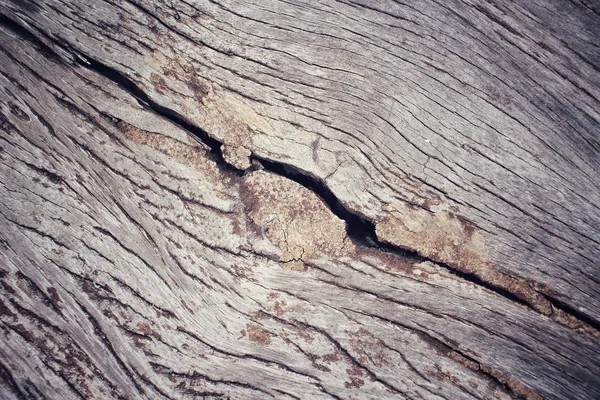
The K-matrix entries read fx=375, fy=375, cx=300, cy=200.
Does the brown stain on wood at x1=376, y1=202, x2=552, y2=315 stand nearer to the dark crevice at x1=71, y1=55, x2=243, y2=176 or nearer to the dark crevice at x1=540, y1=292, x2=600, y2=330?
the dark crevice at x1=540, y1=292, x2=600, y2=330

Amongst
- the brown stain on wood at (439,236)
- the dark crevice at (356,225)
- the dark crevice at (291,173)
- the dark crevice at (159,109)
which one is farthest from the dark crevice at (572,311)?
the dark crevice at (159,109)

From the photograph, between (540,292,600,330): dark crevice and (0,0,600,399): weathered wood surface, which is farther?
(540,292,600,330): dark crevice

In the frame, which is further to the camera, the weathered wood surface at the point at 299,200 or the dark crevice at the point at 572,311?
the dark crevice at the point at 572,311

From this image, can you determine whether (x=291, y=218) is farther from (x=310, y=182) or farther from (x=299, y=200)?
(x=310, y=182)

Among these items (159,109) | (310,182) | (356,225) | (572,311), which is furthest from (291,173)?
(572,311)

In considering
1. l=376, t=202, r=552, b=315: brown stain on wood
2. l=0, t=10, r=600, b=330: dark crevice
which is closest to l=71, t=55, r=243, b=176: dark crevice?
l=0, t=10, r=600, b=330: dark crevice

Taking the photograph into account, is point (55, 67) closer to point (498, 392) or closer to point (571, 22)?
point (571, 22)

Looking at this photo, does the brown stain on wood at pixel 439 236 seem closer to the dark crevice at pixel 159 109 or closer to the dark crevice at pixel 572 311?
the dark crevice at pixel 572 311

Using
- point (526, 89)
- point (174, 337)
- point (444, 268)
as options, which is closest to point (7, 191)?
point (174, 337)
